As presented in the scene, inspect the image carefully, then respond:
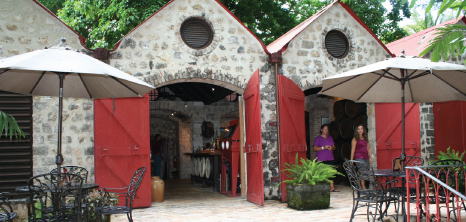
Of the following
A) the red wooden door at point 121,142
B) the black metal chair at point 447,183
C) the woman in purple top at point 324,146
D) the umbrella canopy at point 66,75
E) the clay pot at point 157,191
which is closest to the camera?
Answer: the black metal chair at point 447,183

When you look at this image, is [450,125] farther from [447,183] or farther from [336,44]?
[447,183]

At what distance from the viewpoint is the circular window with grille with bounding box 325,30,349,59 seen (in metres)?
9.59

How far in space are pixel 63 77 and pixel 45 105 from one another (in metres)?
2.60

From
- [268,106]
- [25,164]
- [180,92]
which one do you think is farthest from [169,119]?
[25,164]

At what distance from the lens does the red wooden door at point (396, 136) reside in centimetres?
954

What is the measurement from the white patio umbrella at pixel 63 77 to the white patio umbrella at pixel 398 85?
2.70 meters

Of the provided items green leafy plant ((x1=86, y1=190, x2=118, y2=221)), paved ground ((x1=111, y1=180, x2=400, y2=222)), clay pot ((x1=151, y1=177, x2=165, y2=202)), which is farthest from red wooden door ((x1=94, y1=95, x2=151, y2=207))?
green leafy plant ((x1=86, y1=190, x2=118, y2=221))

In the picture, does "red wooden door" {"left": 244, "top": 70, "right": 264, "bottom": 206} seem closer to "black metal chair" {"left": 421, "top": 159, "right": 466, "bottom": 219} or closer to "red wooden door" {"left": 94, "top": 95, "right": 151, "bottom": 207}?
"red wooden door" {"left": 94, "top": 95, "right": 151, "bottom": 207}

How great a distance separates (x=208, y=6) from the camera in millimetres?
8734

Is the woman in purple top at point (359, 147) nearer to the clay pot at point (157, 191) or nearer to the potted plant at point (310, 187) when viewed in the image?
the potted plant at point (310, 187)

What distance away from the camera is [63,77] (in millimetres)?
5363

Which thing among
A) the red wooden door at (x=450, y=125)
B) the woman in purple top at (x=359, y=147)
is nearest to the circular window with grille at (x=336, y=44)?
the woman in purple top at (x=359, y=147)

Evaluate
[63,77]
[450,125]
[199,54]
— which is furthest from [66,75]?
[450,125]

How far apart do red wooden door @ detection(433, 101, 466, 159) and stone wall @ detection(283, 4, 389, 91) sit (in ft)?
5.42
